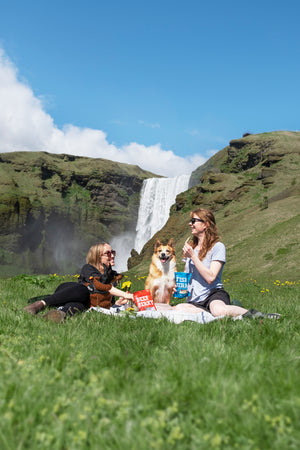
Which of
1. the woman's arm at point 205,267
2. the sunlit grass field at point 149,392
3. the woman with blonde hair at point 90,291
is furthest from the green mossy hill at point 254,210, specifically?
the sunlit grass field at point 149,392

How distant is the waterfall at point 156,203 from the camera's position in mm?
79812

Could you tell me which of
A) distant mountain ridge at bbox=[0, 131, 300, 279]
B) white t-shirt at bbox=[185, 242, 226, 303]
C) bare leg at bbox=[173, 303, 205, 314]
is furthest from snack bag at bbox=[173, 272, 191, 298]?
distant mountain ridge at bbox=[0, 131, 300, 279]

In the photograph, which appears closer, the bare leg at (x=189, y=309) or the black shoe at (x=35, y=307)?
the black shoe at (x=35, y=307)

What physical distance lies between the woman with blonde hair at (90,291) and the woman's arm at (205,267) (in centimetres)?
141

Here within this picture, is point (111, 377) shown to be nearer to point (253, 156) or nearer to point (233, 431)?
point (233, 431)

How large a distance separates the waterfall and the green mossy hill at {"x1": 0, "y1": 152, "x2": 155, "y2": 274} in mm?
45854

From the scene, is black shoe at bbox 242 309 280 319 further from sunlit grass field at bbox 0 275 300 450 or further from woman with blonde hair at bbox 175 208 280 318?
sunlit grass field at bbox 0 275 300 450

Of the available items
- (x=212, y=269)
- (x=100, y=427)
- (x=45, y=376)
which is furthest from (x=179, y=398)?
(x=212, y=269)

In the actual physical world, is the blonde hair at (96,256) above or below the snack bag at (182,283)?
above

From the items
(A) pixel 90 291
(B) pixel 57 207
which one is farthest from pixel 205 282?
(B) pixel 57 207

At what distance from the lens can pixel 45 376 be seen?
2562 mm

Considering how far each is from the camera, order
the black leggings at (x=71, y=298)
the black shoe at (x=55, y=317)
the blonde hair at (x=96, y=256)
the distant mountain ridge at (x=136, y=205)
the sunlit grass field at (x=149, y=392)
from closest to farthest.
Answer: the sunlit grass field at (x=149, y=392) → the black shoe at (x=55, y=317) → the black leggings at (x=71, y=298) → the blonde hair at (x=96, y=256) → the distant mountain ridge at (x=136, y=205)

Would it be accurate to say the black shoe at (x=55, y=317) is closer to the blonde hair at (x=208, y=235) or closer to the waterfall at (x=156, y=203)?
the blonde hair at (x=208, y=235)

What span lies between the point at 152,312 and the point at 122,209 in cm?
13874
